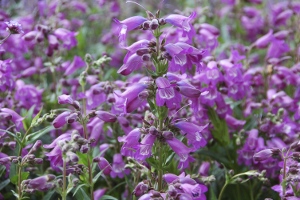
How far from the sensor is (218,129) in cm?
281

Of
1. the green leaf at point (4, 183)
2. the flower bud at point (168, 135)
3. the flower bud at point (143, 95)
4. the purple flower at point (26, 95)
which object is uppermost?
the flower bud at point (143, 95)

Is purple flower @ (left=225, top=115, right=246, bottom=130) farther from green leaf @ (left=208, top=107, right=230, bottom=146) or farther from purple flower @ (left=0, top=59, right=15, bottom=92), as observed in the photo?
purple flower @ (left=0, top=59, right=15, bottom=92)

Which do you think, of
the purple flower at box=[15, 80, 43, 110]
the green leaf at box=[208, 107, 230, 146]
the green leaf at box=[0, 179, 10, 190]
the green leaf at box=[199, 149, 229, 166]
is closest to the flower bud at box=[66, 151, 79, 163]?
the green leaf at box=[0, 179, 10, 190]

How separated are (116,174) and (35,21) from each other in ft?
5.48

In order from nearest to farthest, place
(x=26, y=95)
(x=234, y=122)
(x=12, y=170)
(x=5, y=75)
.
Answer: (x=12, y=170) → (x=5, y=75) → (x=234, y=122) → (x=26, y=95)

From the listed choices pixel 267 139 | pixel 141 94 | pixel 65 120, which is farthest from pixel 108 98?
pixel 267 139

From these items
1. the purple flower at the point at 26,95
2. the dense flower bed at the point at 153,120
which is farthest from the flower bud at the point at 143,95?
the purple flower at the point at 26,95

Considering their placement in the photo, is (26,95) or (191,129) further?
(26,95)

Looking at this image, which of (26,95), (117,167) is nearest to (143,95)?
(117,167)

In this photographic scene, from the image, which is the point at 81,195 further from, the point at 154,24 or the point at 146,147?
the point at 154,24

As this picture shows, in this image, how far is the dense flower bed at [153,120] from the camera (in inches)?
81.9

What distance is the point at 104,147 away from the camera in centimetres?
275

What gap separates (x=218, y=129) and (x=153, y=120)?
0.66 metres

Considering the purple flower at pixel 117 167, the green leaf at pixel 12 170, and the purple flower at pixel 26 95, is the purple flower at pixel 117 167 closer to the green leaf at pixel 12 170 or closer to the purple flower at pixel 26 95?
the green leaf at pixel 12 170
